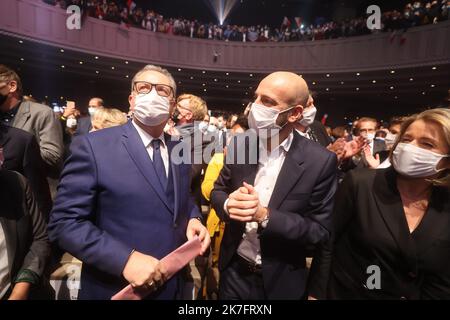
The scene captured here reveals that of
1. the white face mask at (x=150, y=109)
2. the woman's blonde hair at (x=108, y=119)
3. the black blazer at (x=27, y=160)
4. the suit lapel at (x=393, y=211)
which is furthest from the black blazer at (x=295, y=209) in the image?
the woman's blonde hair at (x=108, y=119)

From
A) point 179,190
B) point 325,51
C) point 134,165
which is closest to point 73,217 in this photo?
point 134,165

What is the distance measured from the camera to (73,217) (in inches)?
48.6

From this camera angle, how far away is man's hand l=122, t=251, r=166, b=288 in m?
1.17

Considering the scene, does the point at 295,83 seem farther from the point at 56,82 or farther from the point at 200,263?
the point at 56,82

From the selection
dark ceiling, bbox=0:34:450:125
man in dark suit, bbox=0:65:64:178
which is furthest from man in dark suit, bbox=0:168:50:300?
dark ceiling, bbox=0:34:450:125

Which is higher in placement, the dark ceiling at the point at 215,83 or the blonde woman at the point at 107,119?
the dark ceiling at the point at 215,83

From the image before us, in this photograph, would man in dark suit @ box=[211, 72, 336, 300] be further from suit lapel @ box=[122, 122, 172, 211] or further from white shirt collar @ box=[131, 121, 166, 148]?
white shirt collar @ box=[131, 121, 166, 148]

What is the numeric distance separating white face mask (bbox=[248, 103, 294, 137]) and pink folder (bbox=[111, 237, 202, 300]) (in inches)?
27.6

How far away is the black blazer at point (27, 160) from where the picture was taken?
1909 mm

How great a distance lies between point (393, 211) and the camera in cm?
144

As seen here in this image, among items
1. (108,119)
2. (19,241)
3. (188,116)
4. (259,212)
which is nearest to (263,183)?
A: (259,212)

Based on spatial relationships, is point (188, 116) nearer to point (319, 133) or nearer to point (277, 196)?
point (319, 133)

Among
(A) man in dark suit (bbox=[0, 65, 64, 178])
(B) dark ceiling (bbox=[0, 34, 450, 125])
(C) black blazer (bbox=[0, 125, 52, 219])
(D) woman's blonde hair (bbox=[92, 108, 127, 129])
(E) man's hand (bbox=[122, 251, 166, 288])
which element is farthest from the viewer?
(B) dark ceiling (bbox=[0, 34, 450, 125])

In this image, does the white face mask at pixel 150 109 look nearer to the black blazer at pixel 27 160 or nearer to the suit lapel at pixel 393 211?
the black blazer at pixel 27 160
